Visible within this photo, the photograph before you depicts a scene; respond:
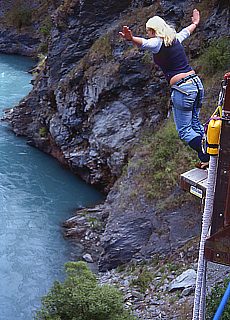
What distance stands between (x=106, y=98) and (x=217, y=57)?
482 cm

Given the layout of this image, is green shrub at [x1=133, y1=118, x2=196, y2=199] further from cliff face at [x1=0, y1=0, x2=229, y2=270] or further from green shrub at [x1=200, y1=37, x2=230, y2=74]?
green shrub at [x1=200, y1=37, x2=230, y2=74]

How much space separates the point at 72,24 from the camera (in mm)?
22938

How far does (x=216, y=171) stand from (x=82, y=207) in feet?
45.3

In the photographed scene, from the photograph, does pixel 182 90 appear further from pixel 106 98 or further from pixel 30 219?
pixel 106 98

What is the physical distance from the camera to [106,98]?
1984cm

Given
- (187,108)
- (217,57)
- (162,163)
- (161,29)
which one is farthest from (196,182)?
(217,57)

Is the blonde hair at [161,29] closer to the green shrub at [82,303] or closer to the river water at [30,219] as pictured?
the green shrub at [82,303]

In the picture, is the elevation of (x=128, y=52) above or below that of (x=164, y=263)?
above

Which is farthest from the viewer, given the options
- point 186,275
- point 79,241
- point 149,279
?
point 79,241

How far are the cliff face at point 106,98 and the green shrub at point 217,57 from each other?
0.76 metres

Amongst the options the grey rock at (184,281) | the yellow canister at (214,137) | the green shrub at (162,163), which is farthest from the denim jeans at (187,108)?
the green shrub at (162,163)

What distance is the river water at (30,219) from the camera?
12727 mm

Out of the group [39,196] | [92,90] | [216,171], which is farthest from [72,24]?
[216,171]

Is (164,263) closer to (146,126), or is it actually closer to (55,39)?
(146,126)
